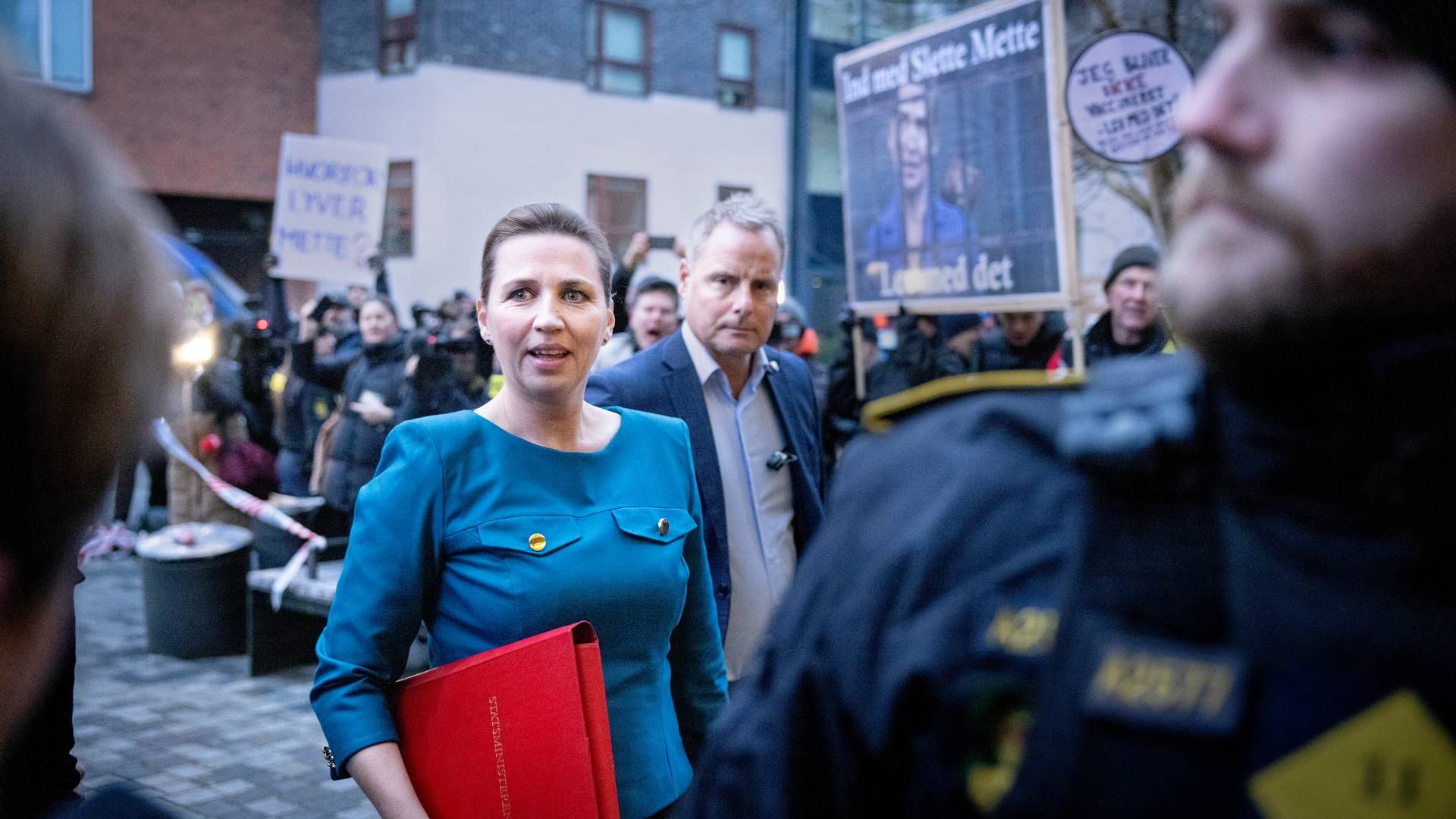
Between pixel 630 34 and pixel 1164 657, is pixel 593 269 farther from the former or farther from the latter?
pixel 630 34

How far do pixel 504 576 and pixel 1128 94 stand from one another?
14.3 feet

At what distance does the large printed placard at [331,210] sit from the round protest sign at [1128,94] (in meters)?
7.52

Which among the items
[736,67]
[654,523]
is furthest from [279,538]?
[736,67]

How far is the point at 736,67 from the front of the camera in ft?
85.1

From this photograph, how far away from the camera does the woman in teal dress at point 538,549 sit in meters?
2.41

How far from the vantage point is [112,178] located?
0.90 meters

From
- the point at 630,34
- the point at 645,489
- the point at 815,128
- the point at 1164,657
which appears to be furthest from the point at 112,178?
the point at 815,128

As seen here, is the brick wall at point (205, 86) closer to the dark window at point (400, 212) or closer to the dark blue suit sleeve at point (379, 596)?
the dark window at point (400, 212)

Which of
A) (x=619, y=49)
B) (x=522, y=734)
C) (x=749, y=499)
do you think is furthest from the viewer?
(x=619, y=49)

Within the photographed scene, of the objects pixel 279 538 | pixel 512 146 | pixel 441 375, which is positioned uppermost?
pixel 512 146

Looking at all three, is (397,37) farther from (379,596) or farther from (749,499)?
(379,596)

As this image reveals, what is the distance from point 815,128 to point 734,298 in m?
24.3

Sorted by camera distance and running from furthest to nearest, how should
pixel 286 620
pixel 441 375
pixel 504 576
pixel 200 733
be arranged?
1. pixel 441 375
2. pixel 286 620
3. pixel 200 733
4. pixel 504 576

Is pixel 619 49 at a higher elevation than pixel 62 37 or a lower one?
higher
